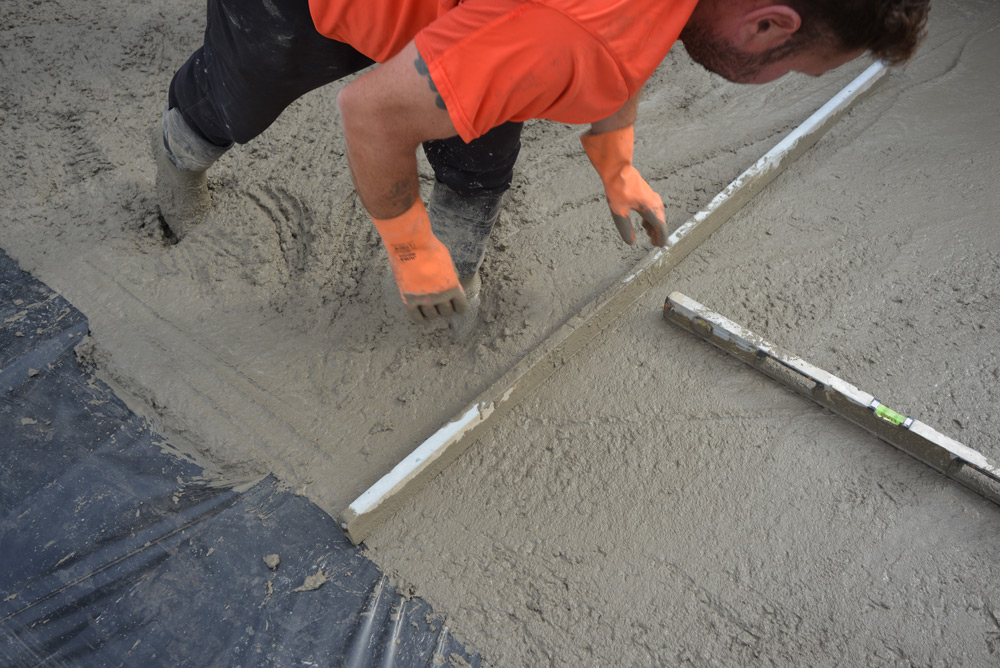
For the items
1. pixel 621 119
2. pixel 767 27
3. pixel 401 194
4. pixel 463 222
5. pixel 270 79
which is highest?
pixel 767 27

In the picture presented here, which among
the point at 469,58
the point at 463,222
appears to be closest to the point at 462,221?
the point at 463,222

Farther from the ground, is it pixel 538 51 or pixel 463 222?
pixel 538 51

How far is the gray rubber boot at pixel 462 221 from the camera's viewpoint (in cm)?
197

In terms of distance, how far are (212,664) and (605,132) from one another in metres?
1.62

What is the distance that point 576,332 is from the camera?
2068mm

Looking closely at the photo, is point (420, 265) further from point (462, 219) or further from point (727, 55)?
point (727, 55)

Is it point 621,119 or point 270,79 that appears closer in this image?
point 270,79

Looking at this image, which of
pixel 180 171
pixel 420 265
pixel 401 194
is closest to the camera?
pixel 401 194

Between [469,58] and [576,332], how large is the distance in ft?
3.65

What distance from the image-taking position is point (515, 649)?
5.21 ft

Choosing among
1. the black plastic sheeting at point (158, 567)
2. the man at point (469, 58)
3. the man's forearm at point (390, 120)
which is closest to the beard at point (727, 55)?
the man at point (469, 58)

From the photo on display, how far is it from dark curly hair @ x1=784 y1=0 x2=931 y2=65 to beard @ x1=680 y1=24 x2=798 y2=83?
5 cm

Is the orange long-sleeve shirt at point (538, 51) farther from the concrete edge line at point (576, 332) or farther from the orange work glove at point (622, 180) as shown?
the concrete edge line at point (576, 332)

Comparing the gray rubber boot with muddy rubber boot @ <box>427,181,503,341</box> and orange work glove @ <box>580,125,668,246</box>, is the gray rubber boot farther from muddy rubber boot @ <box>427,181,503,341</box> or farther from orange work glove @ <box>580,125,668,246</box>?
orange work glove @ <box>580,125,668,246</box>
